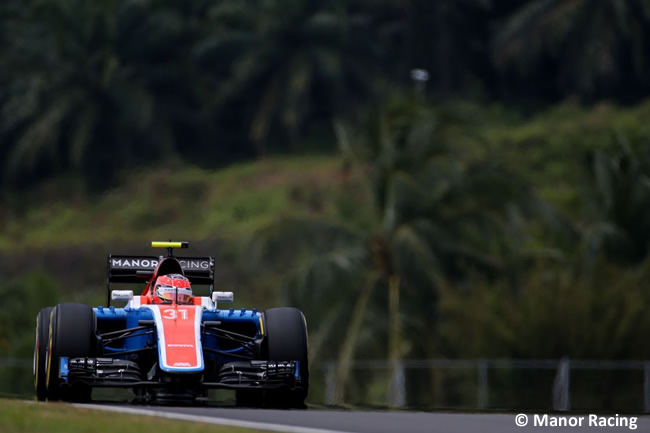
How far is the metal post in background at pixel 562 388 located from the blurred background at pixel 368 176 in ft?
0.23

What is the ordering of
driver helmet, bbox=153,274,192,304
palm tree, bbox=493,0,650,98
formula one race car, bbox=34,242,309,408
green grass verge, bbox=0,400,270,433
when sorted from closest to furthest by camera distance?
green grass verge, bbox=0,400,270,433 → formula one race car, bbox=34,242,309,408 → driver helmet, bbox=153,274,192,304 → palm tree, bbox=493,0,650,98

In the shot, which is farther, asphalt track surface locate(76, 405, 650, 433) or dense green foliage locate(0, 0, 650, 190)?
dense green foliage locate(0, 0, 650, 190)

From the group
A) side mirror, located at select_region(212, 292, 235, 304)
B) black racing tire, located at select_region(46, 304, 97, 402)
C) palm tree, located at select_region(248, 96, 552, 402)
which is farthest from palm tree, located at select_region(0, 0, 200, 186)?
black racing tire, located at select_region(46, 304, 97, 402)

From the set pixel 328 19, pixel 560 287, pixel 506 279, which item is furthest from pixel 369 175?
pixel 328 19

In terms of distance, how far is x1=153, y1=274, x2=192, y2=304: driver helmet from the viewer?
667 inches

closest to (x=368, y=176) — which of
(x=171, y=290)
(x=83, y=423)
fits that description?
(x=171, y=290)

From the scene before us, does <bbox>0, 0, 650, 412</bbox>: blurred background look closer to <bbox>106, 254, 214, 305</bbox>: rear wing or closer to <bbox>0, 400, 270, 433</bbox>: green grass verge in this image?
<bbox>106, 254, 214, 305</bbox>: rear wing

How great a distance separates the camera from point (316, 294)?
42344 mm

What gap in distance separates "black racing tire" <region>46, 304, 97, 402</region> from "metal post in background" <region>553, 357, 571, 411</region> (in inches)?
605

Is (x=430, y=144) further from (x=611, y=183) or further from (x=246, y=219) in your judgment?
(x=246, y=219)

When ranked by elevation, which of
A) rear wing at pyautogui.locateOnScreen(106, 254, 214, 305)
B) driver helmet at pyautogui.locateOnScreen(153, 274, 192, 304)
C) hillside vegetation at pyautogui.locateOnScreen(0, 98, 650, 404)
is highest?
hillside vegetation at pyautogui.locateOnScreen(0, 98, 650, 404)

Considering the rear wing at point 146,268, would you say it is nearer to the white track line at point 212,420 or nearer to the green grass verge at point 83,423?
the white track line at point 212,420
